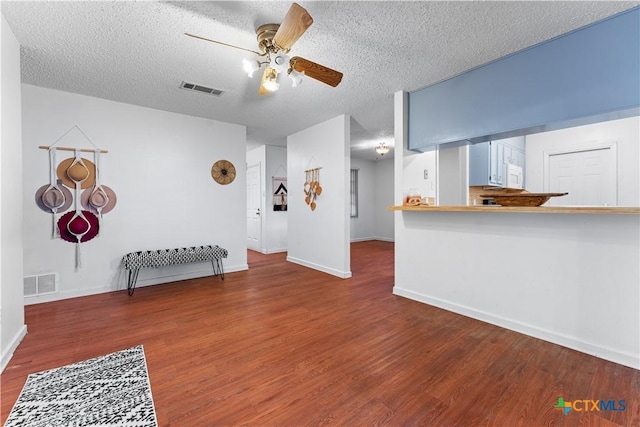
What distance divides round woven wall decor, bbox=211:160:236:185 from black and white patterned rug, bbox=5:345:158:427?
3.08 meters

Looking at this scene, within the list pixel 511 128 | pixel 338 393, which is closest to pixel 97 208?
pixel 338 393

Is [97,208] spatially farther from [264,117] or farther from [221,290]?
[264,117]

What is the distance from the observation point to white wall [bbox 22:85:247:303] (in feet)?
10.8

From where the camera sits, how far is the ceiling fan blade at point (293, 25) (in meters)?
1.59

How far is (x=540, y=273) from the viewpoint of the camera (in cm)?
238

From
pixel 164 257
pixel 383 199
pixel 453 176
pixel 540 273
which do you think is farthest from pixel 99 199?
pixel 383 199

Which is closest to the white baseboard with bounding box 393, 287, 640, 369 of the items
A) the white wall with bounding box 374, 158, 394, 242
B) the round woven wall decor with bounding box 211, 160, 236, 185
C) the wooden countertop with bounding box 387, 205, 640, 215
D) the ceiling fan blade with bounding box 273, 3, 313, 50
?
the wooden countertop with bounding box 387, 205, 640, 215

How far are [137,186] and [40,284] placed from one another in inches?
62.1

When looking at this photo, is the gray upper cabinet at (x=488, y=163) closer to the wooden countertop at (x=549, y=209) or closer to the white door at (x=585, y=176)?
the white door at (x=585, y=176)

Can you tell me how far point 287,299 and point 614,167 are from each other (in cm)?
526

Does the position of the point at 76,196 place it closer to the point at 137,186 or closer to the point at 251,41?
the point at 137,186

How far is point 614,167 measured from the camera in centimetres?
414

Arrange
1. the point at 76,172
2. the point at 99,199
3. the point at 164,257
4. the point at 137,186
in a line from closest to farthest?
the point at 76,172, the point at 99,199, the point at 164,257, the point at 137,186

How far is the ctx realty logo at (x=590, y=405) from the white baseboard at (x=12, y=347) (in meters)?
3.64
